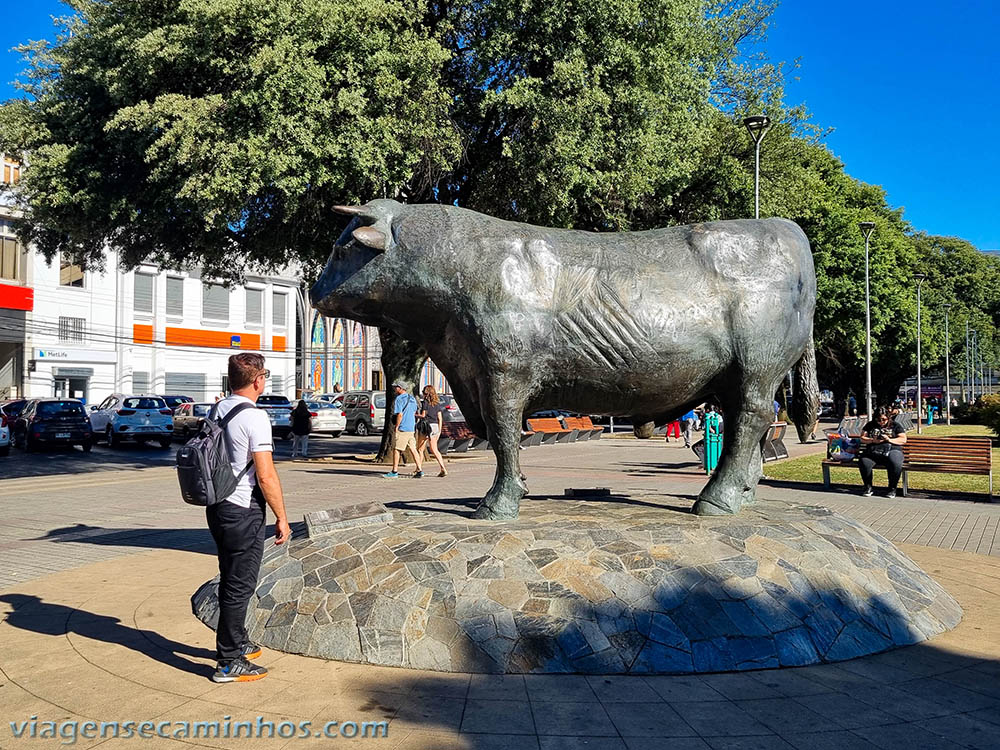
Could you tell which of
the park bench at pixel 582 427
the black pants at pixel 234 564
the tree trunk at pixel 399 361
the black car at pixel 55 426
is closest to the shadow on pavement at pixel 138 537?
the black pants at pixel 234 564

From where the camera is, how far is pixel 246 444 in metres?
4.34

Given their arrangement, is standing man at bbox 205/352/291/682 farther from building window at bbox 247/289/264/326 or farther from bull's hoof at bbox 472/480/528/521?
building window at bbox 247/289/264/326

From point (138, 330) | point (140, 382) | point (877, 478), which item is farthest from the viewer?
point (140, 382)

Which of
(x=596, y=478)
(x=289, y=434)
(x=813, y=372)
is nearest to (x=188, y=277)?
(x=289, y=434)

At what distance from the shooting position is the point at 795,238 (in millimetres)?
6090

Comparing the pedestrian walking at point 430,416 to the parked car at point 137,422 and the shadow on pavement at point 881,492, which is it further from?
the parked car at point 137,422

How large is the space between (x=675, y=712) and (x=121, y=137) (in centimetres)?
1299

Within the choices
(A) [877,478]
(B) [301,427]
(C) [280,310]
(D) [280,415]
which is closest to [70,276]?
(C) [280,310]

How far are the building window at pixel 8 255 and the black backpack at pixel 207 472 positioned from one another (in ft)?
117

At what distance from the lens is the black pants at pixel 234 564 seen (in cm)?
427

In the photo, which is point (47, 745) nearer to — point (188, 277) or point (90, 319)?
point (90, 319)

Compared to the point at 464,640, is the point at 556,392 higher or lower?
higher

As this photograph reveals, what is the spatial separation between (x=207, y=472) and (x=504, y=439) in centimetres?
222

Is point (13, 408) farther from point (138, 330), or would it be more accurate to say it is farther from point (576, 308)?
point (576, 308)
